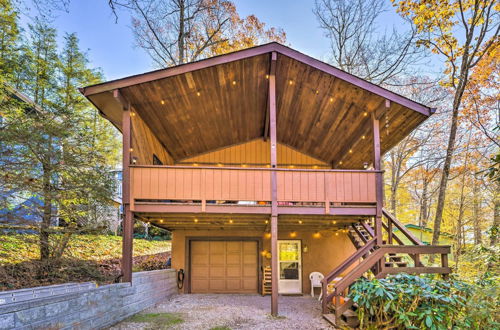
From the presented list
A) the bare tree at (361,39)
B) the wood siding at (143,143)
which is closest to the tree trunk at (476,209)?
the bare tree at (361,39)

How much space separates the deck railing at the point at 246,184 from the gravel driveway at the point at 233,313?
246 cm

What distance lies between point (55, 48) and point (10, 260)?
16.8 feet

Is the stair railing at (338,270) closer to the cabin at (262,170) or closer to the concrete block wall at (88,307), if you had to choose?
the cabin at (262,170)

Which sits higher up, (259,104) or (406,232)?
(259,104)

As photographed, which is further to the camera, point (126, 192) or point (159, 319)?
point (126, 192)

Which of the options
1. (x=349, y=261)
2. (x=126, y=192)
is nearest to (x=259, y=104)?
(x=126, y=192)

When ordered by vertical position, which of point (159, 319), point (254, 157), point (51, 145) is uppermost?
point (254, 157)

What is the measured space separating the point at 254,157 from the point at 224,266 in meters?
3.80

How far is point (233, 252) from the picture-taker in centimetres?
1159

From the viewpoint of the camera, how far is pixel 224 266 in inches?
452

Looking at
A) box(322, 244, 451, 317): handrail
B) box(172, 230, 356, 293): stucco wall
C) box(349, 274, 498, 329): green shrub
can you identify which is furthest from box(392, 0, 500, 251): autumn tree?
box(349, 274, 498, 329): green shrub

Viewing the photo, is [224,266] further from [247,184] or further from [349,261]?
[349,261]

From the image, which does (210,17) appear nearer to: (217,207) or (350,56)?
(350,56)

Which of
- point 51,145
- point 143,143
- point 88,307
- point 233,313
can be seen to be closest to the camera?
point 88,307
